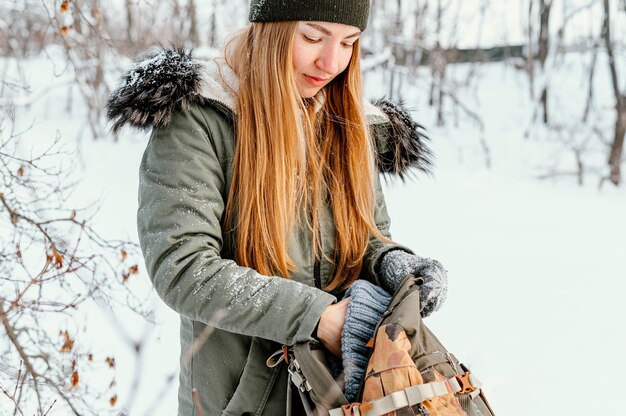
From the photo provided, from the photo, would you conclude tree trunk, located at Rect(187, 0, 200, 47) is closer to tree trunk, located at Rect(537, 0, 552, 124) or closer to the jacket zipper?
tree trunk, located at Rect(537, 0, 552, 124)

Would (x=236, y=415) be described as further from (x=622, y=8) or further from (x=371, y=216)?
(x=622, y=8)

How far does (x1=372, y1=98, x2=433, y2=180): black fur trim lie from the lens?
202 centimetres

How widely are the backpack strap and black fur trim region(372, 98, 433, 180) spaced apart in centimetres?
87

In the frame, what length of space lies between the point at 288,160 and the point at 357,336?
49cm

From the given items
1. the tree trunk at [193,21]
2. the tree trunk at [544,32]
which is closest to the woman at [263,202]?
the tree trunk at [193,21]

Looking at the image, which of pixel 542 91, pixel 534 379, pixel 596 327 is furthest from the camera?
pixel 542 91

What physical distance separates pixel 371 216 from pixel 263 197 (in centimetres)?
37

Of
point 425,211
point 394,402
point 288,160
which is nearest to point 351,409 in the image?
point 394,402

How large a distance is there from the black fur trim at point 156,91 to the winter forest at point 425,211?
0.32ft

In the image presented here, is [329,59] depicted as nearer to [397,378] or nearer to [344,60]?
[344,60]

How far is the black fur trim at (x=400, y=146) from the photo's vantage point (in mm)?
2023

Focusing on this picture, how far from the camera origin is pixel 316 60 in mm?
1661

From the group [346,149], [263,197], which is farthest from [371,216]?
[263,197]

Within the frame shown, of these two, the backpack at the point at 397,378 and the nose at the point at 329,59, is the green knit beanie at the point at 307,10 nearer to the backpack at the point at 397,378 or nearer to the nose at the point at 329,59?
the nose at the point at 329,59
